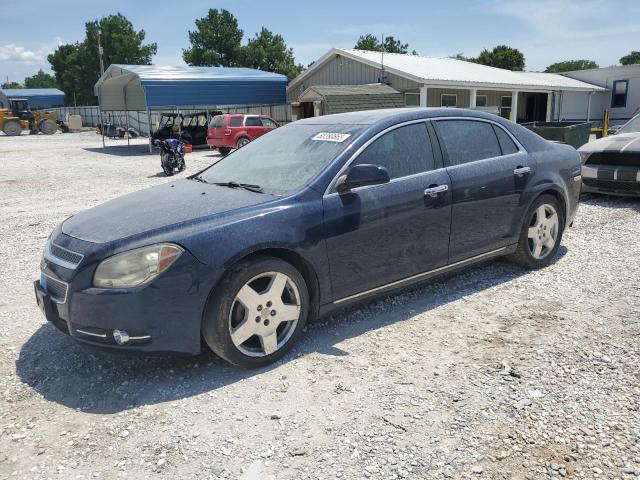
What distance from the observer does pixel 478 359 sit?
3520mm

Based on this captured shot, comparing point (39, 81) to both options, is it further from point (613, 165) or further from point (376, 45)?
point (613, 165)

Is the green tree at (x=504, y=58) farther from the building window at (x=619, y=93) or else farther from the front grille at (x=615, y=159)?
the front grille at (x=615, y=159)

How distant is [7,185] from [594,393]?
13948 millimetres

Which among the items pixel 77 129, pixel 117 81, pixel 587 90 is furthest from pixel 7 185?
pixel 77 129

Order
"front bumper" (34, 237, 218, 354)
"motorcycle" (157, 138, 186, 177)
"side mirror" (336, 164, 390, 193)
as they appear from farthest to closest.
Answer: "motorcycle" (157, 138, 186, 177) < "side mirror" (336, 164, 390, 193) < "front bumper" (34, 237, 218, 354)

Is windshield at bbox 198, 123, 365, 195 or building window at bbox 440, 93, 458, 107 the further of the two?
building window at bbox 440, 93, 458, 107

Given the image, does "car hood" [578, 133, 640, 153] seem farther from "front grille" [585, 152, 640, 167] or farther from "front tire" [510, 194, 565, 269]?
"front tire" [510, 194, 565, 269]

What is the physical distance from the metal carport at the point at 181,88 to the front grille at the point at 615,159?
18.8m

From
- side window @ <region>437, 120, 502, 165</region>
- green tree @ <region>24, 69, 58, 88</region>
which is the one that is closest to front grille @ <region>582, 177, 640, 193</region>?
side window @ <region>437, 120, 502, 165</region>

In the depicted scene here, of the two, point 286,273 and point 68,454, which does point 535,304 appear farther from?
point 68,454

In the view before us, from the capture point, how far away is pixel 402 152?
4.16 metres

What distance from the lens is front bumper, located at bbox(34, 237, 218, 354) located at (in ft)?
9.95

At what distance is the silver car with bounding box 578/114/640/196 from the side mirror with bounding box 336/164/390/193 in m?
6.22

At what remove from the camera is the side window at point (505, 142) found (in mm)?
4875
